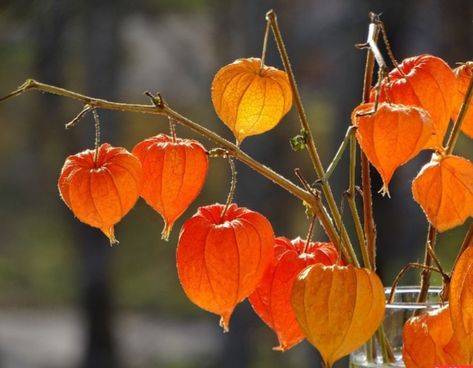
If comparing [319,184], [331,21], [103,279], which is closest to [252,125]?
[319,184]

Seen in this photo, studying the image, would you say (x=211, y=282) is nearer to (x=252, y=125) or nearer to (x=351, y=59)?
(x=252, y=125)

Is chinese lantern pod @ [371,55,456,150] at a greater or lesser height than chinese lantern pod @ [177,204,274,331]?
greater

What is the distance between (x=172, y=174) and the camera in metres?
0.64

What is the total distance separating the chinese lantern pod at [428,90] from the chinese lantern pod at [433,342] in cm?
11

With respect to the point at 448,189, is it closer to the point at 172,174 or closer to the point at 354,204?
the point at 354,204

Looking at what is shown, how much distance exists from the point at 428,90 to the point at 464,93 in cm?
6

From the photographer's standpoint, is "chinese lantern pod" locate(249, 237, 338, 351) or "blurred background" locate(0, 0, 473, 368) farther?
"blurred background" locate(0, 0, 473, 368)

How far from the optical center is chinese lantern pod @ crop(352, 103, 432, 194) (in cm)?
61

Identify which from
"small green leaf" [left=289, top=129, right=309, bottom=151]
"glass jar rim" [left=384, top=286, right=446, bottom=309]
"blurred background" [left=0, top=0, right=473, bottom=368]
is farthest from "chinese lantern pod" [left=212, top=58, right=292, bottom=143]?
"blurred background" [left=0, top=0, right=473, bottom=368]

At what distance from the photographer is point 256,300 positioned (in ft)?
2.24

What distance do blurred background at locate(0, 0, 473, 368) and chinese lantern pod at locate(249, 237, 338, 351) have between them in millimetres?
1715

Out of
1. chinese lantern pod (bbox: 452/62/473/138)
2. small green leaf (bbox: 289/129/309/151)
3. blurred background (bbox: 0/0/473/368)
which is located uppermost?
chinese lantern pod (bbox: 452/62/473/138)

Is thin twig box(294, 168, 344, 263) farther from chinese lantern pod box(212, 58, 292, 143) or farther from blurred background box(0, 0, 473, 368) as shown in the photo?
blurred background box(0, 0, 473, 368)

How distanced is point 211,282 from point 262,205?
232 cm
